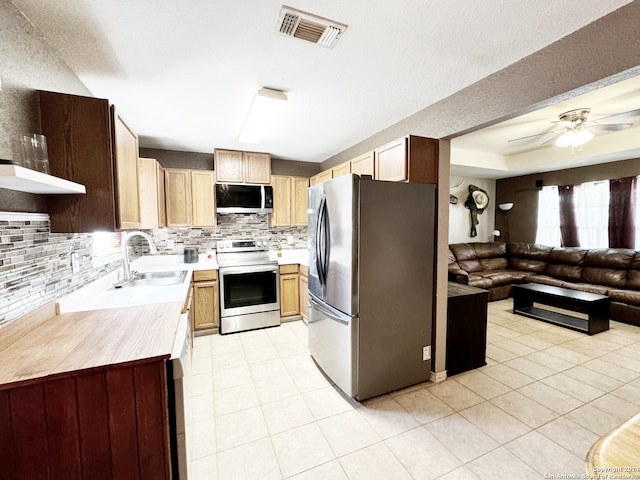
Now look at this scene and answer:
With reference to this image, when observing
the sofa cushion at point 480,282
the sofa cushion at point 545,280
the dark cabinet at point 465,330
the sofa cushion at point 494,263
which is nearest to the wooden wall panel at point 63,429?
the dark cabinet at point 465,330

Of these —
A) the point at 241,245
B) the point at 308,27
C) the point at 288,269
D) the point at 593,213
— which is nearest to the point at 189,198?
the point at 241,245

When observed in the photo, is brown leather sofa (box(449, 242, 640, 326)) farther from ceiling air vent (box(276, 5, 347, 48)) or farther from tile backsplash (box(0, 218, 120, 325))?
tile backsplash (box(0, 218, 120, 325))

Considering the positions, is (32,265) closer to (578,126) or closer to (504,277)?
(578,126)

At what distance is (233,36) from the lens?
1.50 metres

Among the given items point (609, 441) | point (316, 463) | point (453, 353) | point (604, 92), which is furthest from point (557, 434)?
point (604, 92)

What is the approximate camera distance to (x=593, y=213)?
15.1ft

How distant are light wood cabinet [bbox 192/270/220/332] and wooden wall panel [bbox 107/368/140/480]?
242cm

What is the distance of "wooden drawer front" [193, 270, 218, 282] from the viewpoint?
132 inches

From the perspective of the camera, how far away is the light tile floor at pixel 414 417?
5.29 feet

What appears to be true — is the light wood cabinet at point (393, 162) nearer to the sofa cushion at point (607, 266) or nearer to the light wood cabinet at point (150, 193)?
the light wood cabinet at point (150, 193)

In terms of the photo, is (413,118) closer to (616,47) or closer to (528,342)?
(616,47)

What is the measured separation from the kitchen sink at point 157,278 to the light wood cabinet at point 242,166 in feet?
4.68

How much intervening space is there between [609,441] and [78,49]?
2.89 meters

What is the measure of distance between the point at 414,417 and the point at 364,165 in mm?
2206
